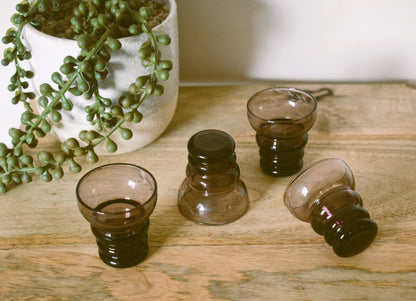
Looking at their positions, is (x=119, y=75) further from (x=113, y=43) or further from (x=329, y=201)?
(x=329, y=201)

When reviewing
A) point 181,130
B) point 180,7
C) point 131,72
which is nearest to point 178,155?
point 181,130

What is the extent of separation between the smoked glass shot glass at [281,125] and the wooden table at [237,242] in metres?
0.03

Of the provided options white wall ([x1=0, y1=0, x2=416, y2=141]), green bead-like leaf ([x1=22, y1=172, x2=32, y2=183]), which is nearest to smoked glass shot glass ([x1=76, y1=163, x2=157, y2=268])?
green bead-like leaf ([x1=22, y1=172, x2=32, y2=183])

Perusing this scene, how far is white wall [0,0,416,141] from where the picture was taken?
901mm

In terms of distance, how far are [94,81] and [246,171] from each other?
26 centimetres

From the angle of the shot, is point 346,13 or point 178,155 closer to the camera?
point 178,155

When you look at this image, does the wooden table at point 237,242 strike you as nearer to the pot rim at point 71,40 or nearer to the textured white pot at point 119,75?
the textured white pot at point 119,75

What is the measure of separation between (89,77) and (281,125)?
0.94ft

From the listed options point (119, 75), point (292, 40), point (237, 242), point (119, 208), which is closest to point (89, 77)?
point (119, 75)

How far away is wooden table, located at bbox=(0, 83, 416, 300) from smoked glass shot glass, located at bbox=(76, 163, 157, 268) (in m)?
0.02

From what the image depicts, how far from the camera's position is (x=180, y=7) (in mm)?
915

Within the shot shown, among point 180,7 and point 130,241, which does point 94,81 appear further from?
point 180,7

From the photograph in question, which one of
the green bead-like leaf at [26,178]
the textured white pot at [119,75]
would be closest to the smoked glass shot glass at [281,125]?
the textured white pot at [119,75]

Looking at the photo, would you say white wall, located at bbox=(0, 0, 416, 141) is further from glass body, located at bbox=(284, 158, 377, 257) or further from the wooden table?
glass body, located at bbox=(284, 158, 377, 257)
